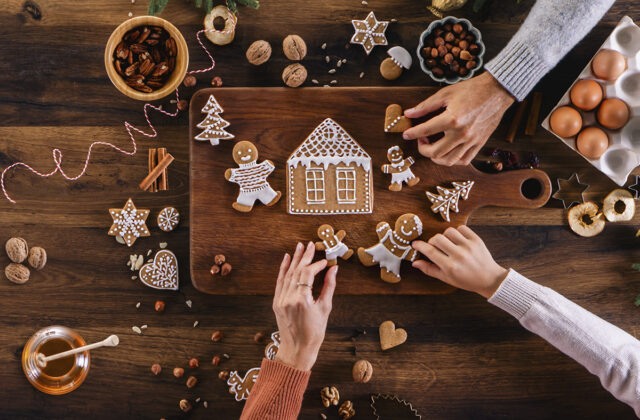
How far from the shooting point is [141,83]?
1357 mm

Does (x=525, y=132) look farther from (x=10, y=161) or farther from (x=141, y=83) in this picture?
(x=10, y=161)

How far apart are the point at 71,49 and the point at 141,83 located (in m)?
0.33

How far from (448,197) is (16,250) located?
4.64 ft

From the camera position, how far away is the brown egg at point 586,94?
1351 millimetres

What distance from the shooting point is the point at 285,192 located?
141 centimetres

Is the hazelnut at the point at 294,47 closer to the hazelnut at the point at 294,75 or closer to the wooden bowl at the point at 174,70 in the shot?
the hazelnut at the point at 294,75

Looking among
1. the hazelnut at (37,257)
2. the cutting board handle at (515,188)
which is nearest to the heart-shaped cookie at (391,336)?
the cutting board handle at (515,188)

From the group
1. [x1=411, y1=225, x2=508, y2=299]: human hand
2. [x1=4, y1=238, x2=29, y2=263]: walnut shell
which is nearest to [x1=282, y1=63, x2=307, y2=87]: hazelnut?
[x1=411, y1=225, x2=508, y2=299]: human hand

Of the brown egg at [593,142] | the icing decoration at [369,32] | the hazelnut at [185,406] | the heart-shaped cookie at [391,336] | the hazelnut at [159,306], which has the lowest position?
the hazelnut at [185,406]

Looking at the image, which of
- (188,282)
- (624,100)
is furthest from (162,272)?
(624,100)

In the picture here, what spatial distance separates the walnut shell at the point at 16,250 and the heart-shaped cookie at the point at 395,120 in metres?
1.25

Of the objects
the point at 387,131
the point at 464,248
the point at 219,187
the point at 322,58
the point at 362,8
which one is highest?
the point at 362,8

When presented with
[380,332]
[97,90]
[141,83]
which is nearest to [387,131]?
[380,332]

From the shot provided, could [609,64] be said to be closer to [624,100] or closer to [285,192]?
[624,100]
